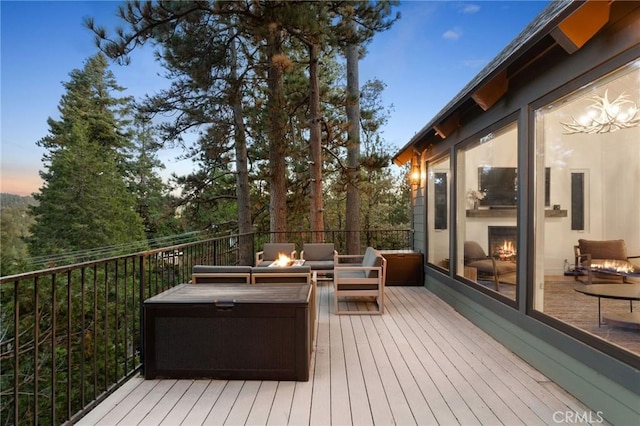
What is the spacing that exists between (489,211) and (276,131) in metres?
5.02

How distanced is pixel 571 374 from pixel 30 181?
2309 centimetres

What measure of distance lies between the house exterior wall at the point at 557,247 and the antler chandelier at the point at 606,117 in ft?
0.83

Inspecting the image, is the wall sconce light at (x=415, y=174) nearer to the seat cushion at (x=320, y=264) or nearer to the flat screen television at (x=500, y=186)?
the flat screen television at (x=500, y=186)

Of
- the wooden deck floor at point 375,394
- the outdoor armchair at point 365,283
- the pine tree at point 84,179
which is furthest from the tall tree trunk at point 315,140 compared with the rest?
the pine tree at point 84,179

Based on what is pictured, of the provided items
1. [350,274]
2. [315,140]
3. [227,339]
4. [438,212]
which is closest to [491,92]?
[438,212]

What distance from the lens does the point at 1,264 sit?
45.1 ft

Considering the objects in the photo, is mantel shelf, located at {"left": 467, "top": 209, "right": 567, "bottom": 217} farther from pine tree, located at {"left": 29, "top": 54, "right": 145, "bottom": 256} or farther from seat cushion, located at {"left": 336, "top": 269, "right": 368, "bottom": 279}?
pine tree, located at {"left": 29, "top": 54, "right": 145, "bottom": 256}

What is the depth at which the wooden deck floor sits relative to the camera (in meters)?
2.20

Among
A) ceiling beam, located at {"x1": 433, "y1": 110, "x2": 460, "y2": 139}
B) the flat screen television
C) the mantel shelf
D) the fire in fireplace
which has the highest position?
ceiling beam, located at {"x1": 433, "y1": 110, "x2": 460, "y2": 139}

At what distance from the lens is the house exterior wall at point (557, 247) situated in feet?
6.97

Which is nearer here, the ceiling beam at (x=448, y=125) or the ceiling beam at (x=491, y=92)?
the ceiling beam at (x=491, y=92)

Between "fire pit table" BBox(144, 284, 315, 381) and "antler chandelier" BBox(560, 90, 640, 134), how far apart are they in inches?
114

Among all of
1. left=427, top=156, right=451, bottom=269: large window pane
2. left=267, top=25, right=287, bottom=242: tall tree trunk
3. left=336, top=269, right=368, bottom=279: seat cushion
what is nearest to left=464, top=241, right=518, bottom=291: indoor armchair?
left=427, top=156, right=451, bottom=269: large window pane

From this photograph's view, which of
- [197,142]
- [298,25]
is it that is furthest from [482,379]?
[197,142]
